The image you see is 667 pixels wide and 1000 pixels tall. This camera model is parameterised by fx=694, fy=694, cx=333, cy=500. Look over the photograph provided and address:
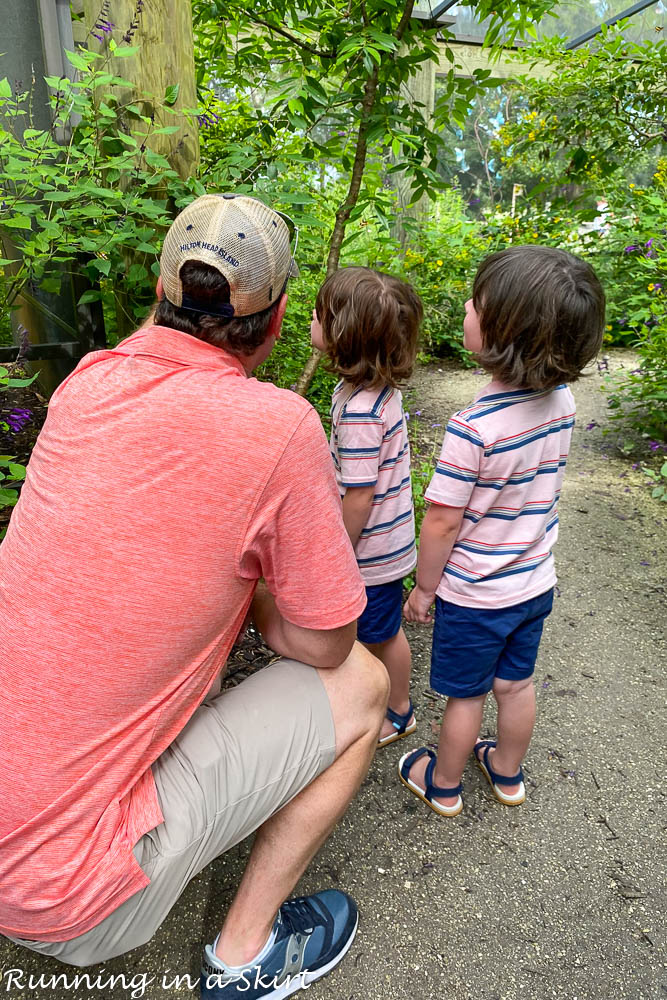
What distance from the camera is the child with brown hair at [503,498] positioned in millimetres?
1544

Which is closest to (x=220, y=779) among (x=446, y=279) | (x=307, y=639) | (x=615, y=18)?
(x=307, y=639)

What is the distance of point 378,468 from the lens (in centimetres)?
192

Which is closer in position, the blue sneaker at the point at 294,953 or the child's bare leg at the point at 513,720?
the blue sneaker at the point at 294,953

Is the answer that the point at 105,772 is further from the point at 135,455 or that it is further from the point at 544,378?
the point at 544,378

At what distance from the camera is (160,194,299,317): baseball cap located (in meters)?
1.21

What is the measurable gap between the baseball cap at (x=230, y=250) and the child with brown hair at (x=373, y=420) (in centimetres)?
61

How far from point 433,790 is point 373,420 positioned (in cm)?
104

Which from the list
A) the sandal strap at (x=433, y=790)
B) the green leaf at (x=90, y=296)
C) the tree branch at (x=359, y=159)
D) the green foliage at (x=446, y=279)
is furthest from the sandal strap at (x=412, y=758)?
the green foliage at (x=446, y=279)

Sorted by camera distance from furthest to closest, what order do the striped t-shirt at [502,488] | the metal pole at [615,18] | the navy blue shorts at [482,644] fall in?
the metal pole at [615,18] → the navy blue shorts at [482,644] → the striped t-shirt at [502,488]

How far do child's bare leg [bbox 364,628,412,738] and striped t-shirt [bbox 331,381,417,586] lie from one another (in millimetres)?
240

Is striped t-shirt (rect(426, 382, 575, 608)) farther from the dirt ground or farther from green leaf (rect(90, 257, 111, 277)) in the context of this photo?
green leaf (rect(90, 257, 111, 277))

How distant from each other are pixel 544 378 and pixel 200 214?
0.83 meters

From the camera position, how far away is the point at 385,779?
2.04 m

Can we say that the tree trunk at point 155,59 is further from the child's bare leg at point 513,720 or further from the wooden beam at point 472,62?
the wooden beam at point 472,62
